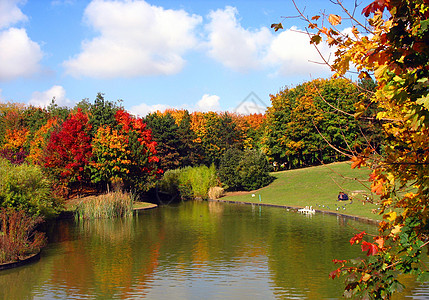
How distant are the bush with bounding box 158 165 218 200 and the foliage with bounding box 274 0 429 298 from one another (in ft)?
166

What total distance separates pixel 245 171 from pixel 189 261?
38.4 m

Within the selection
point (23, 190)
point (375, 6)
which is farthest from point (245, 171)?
point (375, 6)

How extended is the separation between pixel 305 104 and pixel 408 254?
199 ft

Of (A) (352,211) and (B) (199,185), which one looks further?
(B) (199,185)

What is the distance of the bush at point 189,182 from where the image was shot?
55969 millimetres

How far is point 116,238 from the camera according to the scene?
81.1ft

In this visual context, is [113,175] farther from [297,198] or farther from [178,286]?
[178,286]

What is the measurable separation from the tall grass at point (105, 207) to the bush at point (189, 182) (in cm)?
2053

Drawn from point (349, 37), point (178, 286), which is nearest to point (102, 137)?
point (178, 286)

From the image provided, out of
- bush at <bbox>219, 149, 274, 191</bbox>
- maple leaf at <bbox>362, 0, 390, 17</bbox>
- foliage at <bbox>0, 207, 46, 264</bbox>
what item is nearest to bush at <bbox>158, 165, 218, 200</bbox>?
bush at <bbox>219, 149, 274, 191</bbox>

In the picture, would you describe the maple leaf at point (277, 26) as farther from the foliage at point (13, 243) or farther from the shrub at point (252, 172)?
the shrub at point (252, 172)

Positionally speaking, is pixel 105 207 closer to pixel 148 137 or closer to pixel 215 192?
pixel 148 137

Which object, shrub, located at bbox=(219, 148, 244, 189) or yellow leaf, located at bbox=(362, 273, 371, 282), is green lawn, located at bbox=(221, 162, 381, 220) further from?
yellow leaf, located at bbox=(362, 273, 371, 282)

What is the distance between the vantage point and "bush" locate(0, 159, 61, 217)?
21.3 meters
